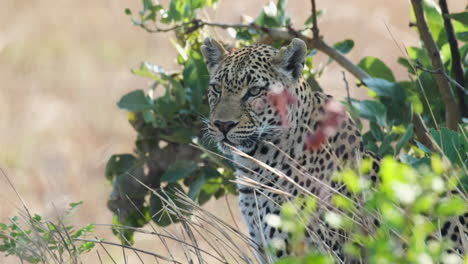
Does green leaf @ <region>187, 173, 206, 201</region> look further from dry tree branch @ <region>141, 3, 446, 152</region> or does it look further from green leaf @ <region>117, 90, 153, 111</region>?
dry tree branch @ <region>141, 3, 446, 152</region>

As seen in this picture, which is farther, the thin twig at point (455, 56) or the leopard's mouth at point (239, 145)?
the thin twig at point (455, 56)

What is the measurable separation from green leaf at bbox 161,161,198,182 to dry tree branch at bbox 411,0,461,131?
5.13ft

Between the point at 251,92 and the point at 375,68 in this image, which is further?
the point at 375,68

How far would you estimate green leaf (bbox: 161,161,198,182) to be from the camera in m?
6.00

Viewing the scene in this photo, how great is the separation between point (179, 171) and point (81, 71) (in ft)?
20.7

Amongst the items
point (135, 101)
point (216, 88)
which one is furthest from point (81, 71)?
point (216, 88)

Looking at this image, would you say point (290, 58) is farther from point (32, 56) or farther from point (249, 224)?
point (32, 56)

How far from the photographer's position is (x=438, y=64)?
5453 mm

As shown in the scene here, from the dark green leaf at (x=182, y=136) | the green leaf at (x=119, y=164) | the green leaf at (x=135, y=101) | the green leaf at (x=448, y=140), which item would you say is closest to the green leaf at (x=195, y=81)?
the dark green leaf at (x=182, y=136)

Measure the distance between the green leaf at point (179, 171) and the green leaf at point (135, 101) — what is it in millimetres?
396

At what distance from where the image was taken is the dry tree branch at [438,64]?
17.8 feet

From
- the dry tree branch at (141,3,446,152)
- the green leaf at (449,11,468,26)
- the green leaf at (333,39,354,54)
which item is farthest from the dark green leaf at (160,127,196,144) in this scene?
the green leaf at (449,11,468,26)

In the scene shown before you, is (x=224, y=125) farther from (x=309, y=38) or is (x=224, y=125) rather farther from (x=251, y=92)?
(x=309, y=38)

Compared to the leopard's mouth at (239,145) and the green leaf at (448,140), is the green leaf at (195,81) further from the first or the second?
the green leaf at (448,140)
